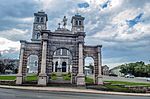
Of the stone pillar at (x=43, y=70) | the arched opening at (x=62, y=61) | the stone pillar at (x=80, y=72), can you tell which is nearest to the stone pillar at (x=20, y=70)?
the stone pillar at (x=43, y=70)

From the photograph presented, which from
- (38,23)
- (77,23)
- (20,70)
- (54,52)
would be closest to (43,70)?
(20,70)

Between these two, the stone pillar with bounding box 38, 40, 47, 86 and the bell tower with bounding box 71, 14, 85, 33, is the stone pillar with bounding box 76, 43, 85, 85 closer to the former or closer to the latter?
the stone pillar with bounding box 38, 40, 47, 86

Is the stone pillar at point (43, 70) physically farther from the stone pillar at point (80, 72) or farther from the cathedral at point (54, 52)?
the stone pillar at point (80, 72)

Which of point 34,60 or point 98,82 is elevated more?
point 34,60

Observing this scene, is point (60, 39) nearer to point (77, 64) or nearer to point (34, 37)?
point (77, 64)

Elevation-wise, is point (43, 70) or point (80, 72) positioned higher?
point (43, 70)

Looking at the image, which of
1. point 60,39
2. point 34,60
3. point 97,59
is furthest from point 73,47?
point 34,60

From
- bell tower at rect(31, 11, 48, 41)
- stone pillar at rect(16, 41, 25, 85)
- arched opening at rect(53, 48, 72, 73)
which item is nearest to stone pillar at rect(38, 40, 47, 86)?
stone pillar at rect(16, 41, 25, 85)

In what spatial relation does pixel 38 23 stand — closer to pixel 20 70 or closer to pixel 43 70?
pixel 20 70

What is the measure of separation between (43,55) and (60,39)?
4638mm

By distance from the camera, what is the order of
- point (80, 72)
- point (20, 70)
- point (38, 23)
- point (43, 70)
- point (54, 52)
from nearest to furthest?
point (43, 70) → point (20, 70) → point (80, 72) → point (54, 52) → point (38, 23)

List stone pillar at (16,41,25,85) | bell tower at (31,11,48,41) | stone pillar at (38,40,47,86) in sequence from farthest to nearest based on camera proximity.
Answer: bell tower at (31,11,48,41) → stone pillar at (16,41,25,85) → stone pillar at (38,40,47,86)

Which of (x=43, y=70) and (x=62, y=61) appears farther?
(x=62, y=61)

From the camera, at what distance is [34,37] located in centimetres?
8438
